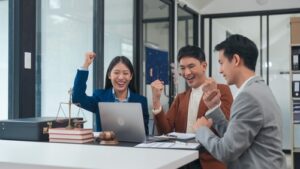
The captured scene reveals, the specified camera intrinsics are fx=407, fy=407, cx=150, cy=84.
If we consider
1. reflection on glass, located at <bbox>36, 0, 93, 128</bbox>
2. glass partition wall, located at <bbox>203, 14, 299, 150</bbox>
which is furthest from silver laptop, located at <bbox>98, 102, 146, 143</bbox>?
glass partition wall, located at <bbox>203, 14, 299, 150</bbox>

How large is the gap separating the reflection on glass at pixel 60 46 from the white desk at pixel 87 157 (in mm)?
1490

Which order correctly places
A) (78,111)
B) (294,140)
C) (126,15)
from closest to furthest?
1. (78,111)
2. (126,15)
3. (294,140)

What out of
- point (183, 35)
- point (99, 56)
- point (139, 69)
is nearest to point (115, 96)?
point (99, 56)

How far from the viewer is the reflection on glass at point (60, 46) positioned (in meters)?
3.27

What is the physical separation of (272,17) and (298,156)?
100 inches

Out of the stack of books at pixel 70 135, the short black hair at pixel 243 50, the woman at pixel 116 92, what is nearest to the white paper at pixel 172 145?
the stack of books at pixel 70 135

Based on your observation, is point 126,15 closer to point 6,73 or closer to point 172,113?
point 6,73

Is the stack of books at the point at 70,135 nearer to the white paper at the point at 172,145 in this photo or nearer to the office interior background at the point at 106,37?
the white paper at the point at 172,145

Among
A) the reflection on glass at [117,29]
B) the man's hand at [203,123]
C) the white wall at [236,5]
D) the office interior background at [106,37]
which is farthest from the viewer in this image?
the white wall at [236,5]

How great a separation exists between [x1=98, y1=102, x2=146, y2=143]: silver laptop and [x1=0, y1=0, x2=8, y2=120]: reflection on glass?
1.08m

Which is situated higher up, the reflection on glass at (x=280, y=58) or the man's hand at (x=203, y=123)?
the reflection on glass at (x=280, y=58)

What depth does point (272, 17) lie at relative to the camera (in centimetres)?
676

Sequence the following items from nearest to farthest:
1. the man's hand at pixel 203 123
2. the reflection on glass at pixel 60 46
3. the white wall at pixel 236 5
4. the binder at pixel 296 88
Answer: the man's hand at pixel 203 123
the reflection on glass at pixel 60 46
the binder at pixel 296 88
the white wall at pixel 236 5

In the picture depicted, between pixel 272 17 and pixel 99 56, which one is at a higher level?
pixel 272 17
